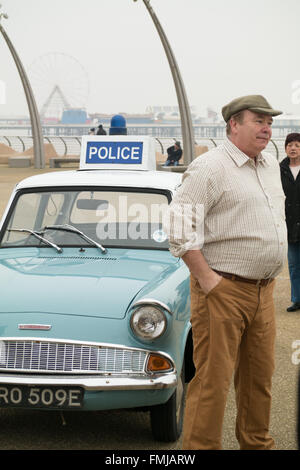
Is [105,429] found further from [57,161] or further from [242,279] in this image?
[57,161]

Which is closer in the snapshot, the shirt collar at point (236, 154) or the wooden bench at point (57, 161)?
the shirt collar at point (236, 154)

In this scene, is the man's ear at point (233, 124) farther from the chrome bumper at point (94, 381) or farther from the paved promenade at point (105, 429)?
the paved promenade at point (105, 429)

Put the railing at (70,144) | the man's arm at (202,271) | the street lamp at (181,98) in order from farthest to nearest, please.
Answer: the railing at (70,144) < the street lamp at (181,98) < the man's arm at (202,271)

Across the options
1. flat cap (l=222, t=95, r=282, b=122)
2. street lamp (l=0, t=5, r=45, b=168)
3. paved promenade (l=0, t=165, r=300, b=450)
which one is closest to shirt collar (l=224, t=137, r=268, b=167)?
flat cap (l=222, t=95, r=282, b=122)

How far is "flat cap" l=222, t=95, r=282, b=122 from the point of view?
3432mm

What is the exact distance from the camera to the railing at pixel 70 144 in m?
31.5

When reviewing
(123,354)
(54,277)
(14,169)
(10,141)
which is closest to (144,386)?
(123,354)

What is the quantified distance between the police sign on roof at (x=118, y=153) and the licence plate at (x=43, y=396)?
2.86 metres

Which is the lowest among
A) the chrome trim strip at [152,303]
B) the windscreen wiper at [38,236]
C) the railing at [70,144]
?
the chrome trim strip at [152,303]

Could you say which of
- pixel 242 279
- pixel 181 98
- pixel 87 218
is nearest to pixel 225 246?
pixel 242 279

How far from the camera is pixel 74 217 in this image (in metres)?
5.80

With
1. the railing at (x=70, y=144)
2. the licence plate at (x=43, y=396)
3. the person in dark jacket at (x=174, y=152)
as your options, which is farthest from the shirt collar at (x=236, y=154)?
the railing at (x=70, y=144)

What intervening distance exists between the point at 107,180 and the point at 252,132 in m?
2.36
